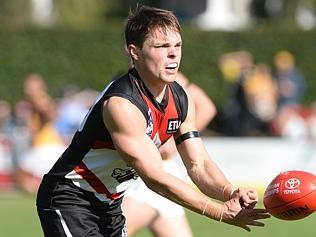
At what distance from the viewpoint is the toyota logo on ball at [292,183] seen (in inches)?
255

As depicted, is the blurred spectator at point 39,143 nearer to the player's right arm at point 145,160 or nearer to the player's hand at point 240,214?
the player's right arm at point 145,160

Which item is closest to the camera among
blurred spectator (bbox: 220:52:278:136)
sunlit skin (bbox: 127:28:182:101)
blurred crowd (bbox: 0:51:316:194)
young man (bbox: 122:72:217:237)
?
sunlit skin (bbox: 127:28:182:101)

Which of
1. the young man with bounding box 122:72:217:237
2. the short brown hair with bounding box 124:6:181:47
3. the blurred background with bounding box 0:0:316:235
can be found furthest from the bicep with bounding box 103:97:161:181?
the blurred background with bounding box 0:0:316:235

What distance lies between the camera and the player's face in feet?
21.0

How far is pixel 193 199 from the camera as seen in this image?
249 inches

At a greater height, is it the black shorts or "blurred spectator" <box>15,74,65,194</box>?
the black shorts

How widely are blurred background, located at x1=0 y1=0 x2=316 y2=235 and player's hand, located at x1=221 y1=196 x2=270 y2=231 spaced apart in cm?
807

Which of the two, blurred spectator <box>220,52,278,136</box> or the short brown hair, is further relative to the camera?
blurred spectator <box>220,52,278,136</box>

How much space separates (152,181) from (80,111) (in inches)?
499

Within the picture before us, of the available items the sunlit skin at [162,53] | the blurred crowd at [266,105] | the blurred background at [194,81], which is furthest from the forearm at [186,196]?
the blurred crowd at [266,105]

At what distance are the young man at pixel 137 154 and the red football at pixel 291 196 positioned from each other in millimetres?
189

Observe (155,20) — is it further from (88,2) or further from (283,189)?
(88,2)

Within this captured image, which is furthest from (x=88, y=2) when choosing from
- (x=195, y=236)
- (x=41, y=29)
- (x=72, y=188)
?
(x=72, y=188)

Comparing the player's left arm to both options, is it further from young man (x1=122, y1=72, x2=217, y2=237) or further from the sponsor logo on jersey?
young man (x1=122, y1=72, x2=217, y2=237)
